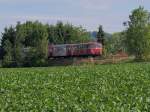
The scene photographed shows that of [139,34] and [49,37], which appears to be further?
[49,37]

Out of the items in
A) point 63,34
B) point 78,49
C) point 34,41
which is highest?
point 63,34

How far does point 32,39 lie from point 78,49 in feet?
97.5

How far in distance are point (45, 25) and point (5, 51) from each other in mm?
21039

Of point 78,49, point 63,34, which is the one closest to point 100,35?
point 63,34

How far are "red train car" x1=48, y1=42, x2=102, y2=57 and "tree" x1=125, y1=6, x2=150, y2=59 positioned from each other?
19.1 ft

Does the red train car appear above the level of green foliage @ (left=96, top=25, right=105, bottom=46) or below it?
below

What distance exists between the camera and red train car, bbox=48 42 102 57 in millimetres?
97500

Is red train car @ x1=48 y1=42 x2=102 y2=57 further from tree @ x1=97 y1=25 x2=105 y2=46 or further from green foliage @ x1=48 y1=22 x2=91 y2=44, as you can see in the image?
green foliage @ x1=48 y1=22 x2=91 y2=44

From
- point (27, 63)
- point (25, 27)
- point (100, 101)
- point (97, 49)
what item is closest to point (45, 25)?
point (25, 27)

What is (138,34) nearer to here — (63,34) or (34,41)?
(34,41)

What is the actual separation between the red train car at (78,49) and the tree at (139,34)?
581cm

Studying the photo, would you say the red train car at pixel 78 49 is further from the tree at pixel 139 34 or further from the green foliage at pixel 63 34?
the green foliage at pixel 63 34

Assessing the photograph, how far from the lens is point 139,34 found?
103 m

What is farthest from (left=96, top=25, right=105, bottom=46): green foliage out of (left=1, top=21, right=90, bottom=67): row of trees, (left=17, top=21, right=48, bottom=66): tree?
(left=17, top=21, right=48, bottom=66): tree
